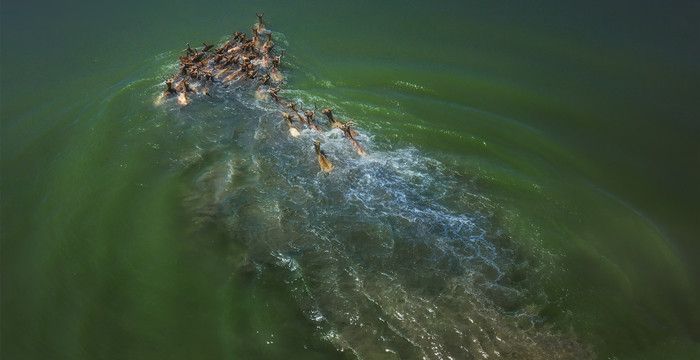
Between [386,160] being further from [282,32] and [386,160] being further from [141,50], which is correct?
[141,50]

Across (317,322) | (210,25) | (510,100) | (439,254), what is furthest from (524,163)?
(210,25)

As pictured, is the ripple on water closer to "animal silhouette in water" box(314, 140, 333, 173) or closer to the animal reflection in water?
the animal reflection in water

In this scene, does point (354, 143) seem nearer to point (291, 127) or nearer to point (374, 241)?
point (291, 127)

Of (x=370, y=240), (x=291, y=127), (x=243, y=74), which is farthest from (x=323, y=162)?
(x=243, y=74)

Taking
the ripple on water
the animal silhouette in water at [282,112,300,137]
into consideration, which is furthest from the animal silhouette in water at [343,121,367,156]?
the animal silhouette in water at [282,112,300,137]

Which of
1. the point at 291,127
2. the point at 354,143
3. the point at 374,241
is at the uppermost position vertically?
the point at 291,127

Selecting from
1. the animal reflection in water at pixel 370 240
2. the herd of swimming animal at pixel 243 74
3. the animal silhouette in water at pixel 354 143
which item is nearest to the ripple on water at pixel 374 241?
the animal reflection in water at pixel 370 240
